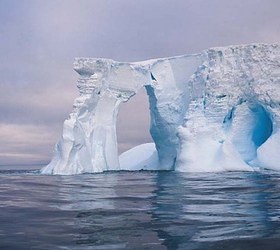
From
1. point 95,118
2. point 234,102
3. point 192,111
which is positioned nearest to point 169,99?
point 192,111

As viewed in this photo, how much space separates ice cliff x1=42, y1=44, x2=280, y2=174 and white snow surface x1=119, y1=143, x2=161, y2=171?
69.8 inches

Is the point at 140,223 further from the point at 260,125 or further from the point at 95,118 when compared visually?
the point at 260,125

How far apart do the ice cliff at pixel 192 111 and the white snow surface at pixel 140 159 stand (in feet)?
5.82

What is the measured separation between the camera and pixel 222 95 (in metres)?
26.2

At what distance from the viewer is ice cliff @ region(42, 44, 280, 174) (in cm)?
2384

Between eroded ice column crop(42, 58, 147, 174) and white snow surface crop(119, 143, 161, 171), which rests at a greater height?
eroded ice column crop(42, 58, 147, 174)

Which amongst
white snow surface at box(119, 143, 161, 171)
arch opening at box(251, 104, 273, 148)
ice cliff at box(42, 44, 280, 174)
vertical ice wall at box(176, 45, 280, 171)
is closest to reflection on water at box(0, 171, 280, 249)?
ice cliff at box(42, 44, 280, 174)

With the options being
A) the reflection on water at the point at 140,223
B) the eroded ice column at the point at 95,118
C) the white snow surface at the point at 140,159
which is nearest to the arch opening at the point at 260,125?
the white snow surface at the point at 140,159

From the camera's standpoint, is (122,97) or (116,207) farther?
(122,97)

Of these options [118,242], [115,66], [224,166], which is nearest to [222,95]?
[224,166]

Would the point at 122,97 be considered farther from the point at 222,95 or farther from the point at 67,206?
the point at 67,206

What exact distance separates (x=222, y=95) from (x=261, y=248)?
22630mm

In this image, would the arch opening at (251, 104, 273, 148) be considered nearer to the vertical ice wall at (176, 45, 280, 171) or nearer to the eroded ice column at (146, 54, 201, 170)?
the vertical ice wall at (176, 45, 280, 171)

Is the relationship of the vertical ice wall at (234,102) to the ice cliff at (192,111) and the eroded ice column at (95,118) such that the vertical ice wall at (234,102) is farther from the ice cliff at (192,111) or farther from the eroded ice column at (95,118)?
the eroded ice column at (95,118)
